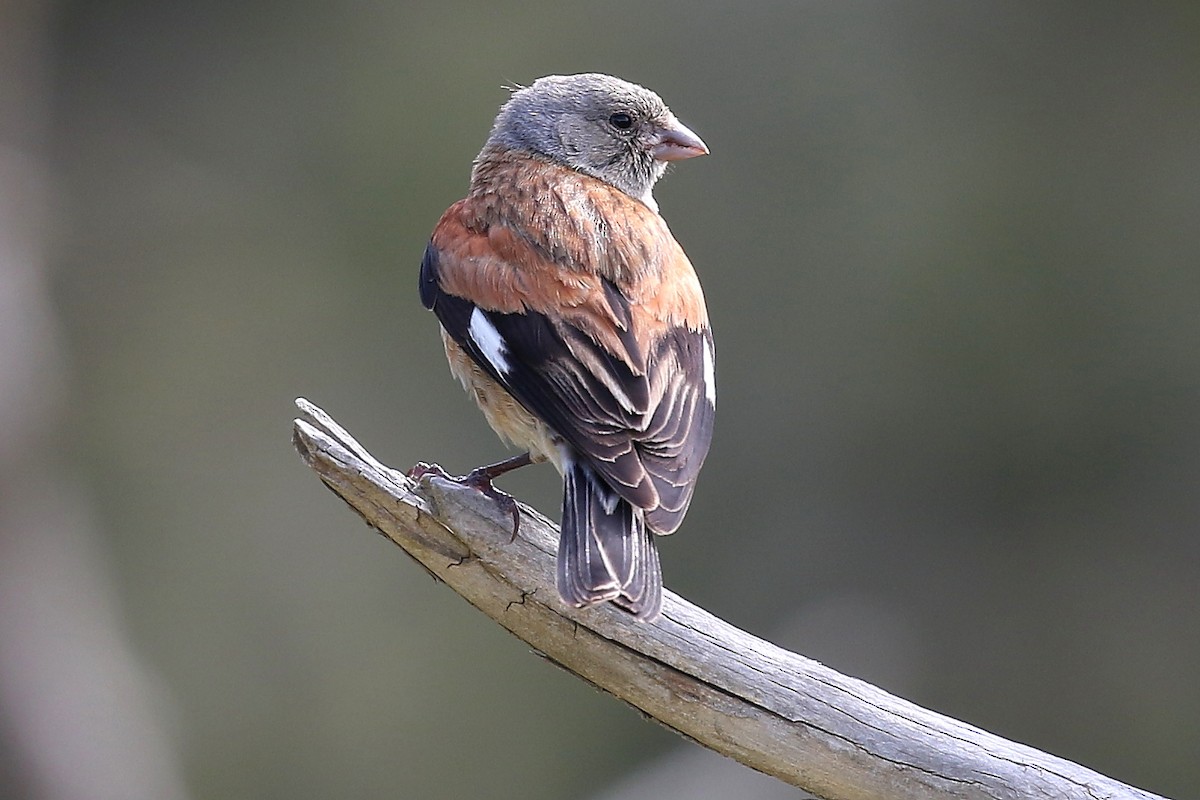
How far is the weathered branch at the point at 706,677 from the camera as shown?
2533mm

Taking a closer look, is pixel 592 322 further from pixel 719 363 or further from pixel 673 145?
pixel 719 363

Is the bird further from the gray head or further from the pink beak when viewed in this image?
the pink beak

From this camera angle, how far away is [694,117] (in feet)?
19.2

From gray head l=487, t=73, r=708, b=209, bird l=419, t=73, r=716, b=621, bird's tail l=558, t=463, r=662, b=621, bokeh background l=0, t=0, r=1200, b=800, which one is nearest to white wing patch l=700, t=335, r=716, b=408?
bird l=419, t=73, r=716, b=621

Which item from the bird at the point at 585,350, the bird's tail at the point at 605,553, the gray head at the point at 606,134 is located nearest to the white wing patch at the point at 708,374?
the bird at the point at 585,350

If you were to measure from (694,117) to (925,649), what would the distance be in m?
2.55

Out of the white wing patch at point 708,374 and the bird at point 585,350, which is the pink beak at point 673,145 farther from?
the white wing patch at point 708,374

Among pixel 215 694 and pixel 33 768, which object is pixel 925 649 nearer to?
pixel 215 694

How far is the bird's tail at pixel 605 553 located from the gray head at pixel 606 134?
4.47ft

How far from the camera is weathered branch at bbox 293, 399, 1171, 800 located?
2533 millimetres

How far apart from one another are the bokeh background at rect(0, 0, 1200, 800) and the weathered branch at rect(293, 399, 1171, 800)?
285 centimetres

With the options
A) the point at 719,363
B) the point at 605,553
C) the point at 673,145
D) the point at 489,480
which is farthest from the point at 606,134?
the point at 719,363

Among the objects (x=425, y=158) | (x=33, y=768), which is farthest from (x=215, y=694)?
(x=425, y=158)

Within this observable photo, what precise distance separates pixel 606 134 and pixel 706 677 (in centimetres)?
179
